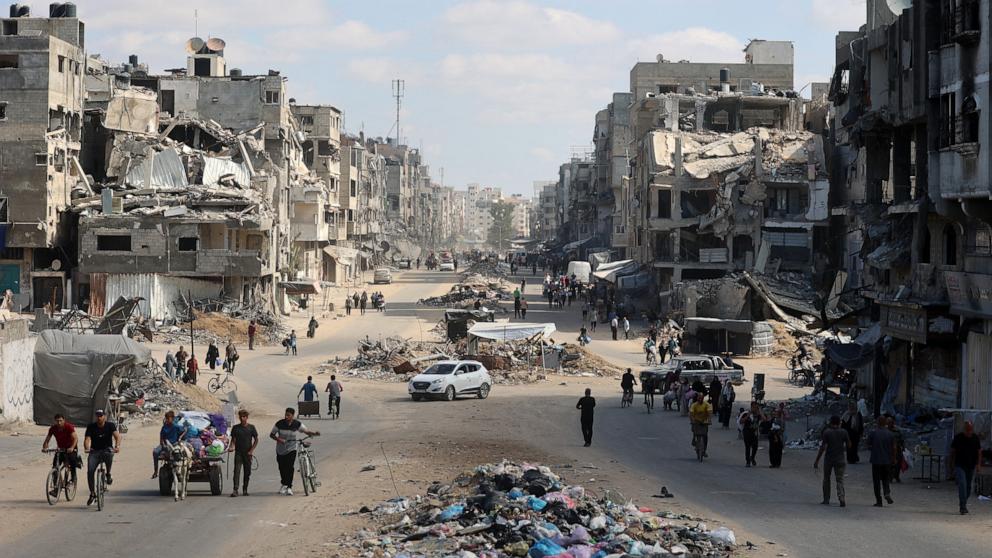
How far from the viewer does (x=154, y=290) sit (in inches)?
2534

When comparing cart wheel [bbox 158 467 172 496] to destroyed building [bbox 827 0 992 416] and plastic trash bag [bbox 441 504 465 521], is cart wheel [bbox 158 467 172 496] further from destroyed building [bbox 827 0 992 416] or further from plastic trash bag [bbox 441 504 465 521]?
destroyed building [bbox 827 0 992 416]

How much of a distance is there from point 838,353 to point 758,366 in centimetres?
1923

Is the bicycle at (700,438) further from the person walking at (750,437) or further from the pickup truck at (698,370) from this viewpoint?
the pickup truck at (698,370)

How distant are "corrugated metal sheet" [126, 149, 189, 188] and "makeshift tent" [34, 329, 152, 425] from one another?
40.5 m

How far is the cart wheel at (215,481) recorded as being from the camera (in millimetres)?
20969

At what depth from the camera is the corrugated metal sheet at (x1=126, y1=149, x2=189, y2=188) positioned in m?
71.1

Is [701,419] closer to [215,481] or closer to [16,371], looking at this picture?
[215,481]

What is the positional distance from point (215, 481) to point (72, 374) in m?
11.3

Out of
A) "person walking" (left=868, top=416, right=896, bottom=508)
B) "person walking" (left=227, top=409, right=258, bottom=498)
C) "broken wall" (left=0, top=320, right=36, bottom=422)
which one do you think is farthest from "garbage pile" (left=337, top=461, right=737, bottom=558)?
"broken wall" (left=0, top=320, right=36, bottom=422)

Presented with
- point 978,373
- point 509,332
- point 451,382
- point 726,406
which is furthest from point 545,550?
point 509,332

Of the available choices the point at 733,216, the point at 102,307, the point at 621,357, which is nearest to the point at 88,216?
the point at 102,307

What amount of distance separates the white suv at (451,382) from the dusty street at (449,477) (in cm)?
47

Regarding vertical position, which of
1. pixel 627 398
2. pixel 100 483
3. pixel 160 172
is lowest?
pixel 627 398

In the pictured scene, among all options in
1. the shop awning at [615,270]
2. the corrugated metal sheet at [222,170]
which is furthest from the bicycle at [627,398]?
the shop awning at [615,270]
